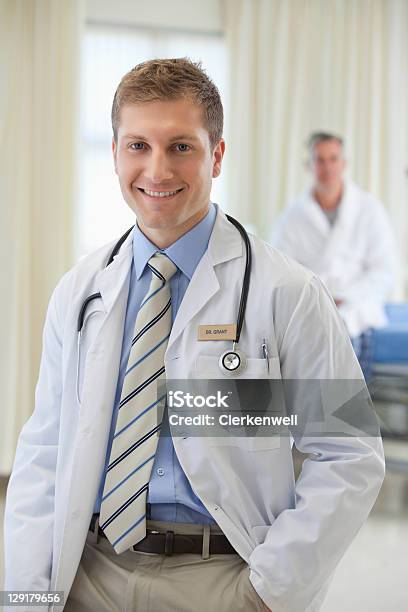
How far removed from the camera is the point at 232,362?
133 cm

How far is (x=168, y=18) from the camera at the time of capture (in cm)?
446

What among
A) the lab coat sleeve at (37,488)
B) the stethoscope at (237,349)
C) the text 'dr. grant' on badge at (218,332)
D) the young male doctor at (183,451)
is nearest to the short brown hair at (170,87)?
the young male doctor at (183,451)

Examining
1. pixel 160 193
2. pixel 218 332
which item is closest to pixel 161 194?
pixel 160 193

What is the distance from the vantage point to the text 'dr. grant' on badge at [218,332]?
1350mm

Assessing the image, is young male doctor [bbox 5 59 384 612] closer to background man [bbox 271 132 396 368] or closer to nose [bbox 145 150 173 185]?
nose [bbox 145 150 173 185]

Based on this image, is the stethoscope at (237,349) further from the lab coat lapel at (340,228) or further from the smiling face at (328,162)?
the smiling face at (328,162)

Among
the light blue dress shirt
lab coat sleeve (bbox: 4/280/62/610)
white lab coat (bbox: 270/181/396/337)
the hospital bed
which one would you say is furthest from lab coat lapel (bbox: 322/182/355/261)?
lab coat sleeve (bbox: 4/280/62/610)

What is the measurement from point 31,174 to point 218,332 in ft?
8.55

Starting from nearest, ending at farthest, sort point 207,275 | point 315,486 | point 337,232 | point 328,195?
point 315,486
point 207,275
point 337,232
point 328,195

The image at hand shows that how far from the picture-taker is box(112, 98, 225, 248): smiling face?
133cm

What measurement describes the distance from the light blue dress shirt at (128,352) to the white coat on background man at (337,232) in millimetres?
2626

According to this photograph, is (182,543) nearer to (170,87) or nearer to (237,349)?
(237,349)

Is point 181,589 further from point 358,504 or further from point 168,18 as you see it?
point 168,18

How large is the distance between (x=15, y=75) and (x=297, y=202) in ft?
5.59
